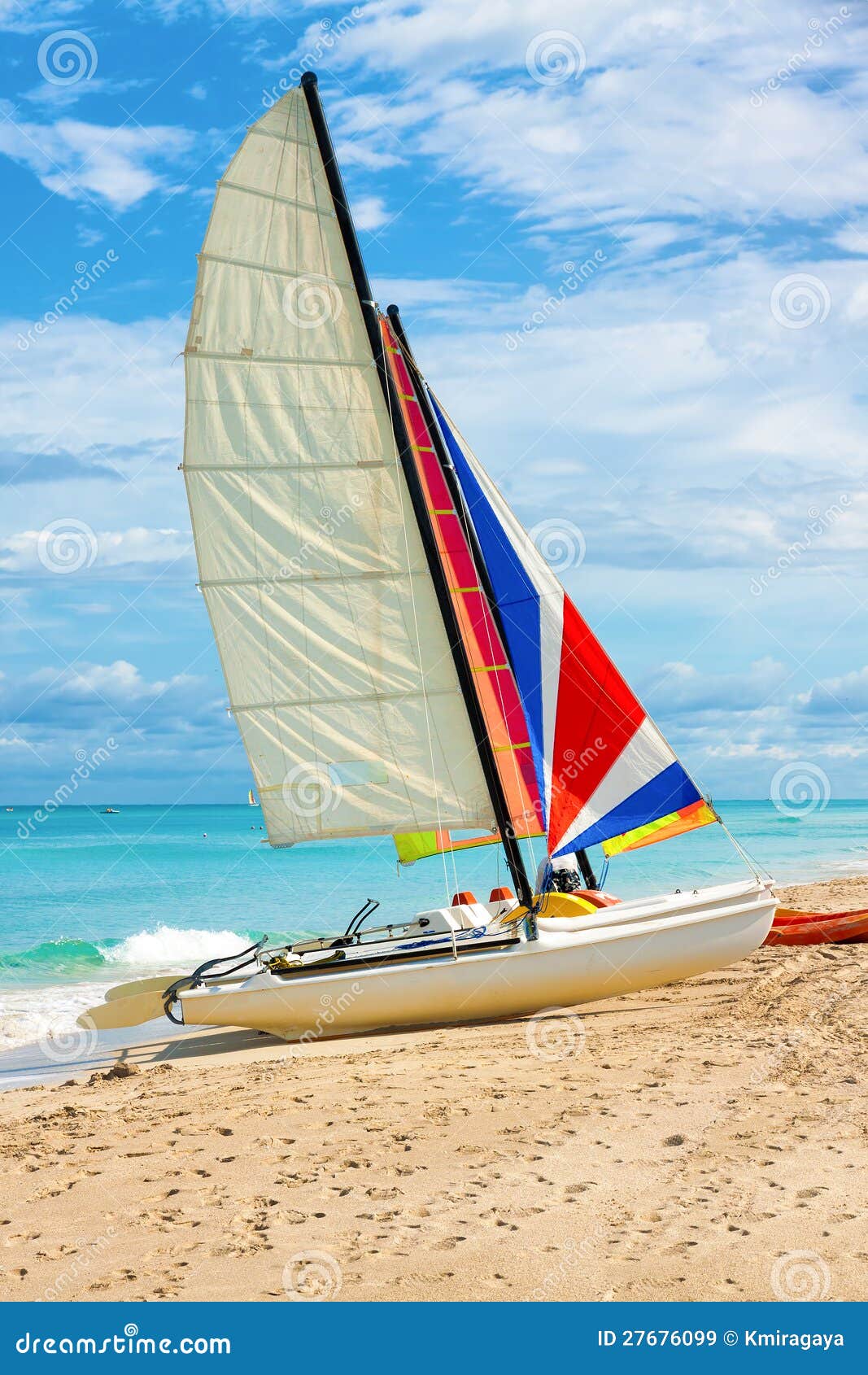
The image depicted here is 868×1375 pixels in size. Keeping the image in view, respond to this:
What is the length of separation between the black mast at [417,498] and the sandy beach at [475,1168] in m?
2.13

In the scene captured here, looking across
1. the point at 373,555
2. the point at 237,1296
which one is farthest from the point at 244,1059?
the point at 237,1296

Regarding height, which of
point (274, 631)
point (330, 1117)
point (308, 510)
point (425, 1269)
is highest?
point (308, 510)

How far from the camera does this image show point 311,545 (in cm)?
1220

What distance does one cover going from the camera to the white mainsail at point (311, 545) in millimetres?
12086

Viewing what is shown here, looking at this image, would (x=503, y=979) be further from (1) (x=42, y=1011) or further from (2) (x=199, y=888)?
(2) (x=199, y=888)

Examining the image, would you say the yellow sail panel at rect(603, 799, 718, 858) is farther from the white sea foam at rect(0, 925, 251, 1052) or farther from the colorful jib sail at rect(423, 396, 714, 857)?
the white sea foam at rect(0, 925, 251, 1052)

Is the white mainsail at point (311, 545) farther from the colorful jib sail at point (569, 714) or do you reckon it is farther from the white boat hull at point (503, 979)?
the white boat hull at point (503, 979)

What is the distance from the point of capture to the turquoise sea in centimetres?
2048

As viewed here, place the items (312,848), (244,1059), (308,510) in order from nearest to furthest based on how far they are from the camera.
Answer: (244,1059) < (308,510) < (312,848)

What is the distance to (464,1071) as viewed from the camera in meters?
9.01

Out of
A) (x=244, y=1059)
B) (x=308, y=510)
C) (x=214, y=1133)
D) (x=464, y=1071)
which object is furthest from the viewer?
(x=308, y=510)

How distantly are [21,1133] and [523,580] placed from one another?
7.20m

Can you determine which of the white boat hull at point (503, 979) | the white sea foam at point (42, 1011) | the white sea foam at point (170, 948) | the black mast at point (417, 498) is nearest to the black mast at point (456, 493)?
the black mast at point (417, 498)

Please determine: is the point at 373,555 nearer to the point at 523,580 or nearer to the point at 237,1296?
the point at 523,580
